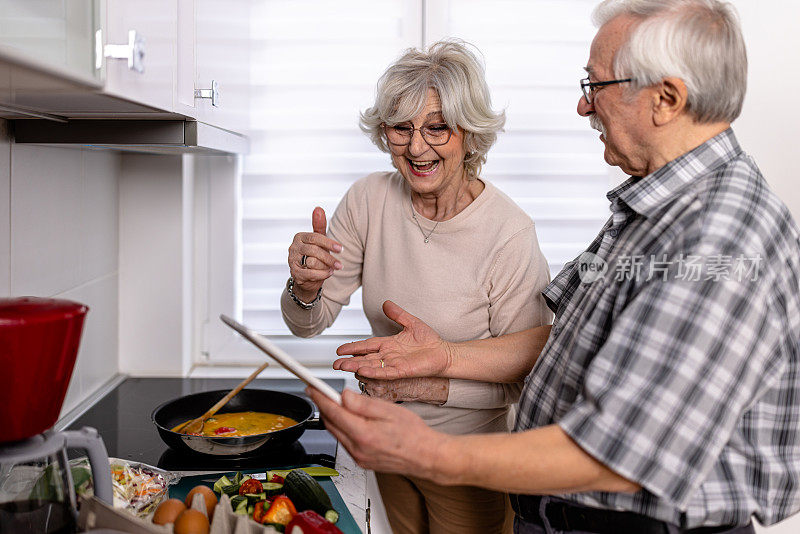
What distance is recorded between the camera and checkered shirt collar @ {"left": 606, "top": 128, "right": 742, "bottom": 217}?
3.51 ft

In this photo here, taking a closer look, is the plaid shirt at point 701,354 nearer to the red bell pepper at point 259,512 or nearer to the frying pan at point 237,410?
the red bell pepper at point 259,512

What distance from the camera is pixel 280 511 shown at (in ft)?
3.89

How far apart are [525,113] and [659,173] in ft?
3.99

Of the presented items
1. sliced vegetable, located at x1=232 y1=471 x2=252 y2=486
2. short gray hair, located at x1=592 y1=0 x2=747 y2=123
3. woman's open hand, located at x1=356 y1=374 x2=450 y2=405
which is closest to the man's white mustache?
short gray hair, located at x1=592 y1=0 x2=747 y2=123

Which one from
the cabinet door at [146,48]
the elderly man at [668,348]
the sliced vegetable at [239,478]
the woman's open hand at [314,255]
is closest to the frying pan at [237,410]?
the sliced vegetable at [239,478]

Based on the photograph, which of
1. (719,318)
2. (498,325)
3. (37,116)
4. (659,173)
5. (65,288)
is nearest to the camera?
(719,318)

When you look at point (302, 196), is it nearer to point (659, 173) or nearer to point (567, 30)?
point (567, 30)

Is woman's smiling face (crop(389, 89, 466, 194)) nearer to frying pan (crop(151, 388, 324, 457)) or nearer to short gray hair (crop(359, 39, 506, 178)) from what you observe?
short gray hair (crop(359, 39, 506, 178))

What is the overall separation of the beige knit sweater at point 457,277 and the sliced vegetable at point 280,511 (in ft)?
1.74

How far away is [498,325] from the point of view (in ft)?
5.46

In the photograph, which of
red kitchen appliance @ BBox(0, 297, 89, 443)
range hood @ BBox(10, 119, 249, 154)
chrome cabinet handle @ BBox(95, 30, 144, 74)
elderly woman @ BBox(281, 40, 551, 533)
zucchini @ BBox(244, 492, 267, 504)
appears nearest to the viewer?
red kitchen appliance @ BBox(0, 297, 89, 443)

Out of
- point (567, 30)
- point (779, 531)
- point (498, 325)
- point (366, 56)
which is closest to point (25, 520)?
point (498, 325)

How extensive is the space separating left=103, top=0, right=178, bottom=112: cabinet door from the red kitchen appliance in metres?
0.31
